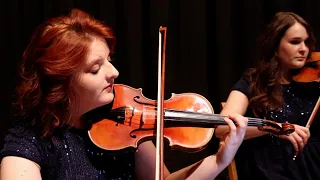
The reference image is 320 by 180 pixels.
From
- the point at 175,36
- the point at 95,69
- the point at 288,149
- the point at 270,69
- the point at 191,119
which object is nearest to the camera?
the point at 95,69

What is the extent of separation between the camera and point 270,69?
1766mm

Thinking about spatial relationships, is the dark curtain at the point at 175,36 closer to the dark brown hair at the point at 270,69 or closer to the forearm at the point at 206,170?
the dark brown hair at the point at 270,69

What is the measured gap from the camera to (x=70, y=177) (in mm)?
1074

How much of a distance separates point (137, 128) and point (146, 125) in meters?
0.02

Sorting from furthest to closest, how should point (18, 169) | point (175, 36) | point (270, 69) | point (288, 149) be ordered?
point (175, 36)
point (270, 69)
point (288, 149)
point (18, 169)

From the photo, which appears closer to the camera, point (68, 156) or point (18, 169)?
point (18, 169)

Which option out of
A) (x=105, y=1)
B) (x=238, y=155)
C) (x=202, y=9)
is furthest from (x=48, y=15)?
(x=238, y=155)

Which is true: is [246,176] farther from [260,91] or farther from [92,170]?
[92,170]

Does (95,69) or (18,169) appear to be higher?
(95,69)

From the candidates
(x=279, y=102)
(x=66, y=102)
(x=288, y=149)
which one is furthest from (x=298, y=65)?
(x=66, y=102)

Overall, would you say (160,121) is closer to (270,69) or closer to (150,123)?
(150,123)

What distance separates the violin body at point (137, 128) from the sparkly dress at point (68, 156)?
1.5 inches

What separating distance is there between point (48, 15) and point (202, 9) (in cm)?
66

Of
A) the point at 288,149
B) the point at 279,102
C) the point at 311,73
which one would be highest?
the point at 311,73
